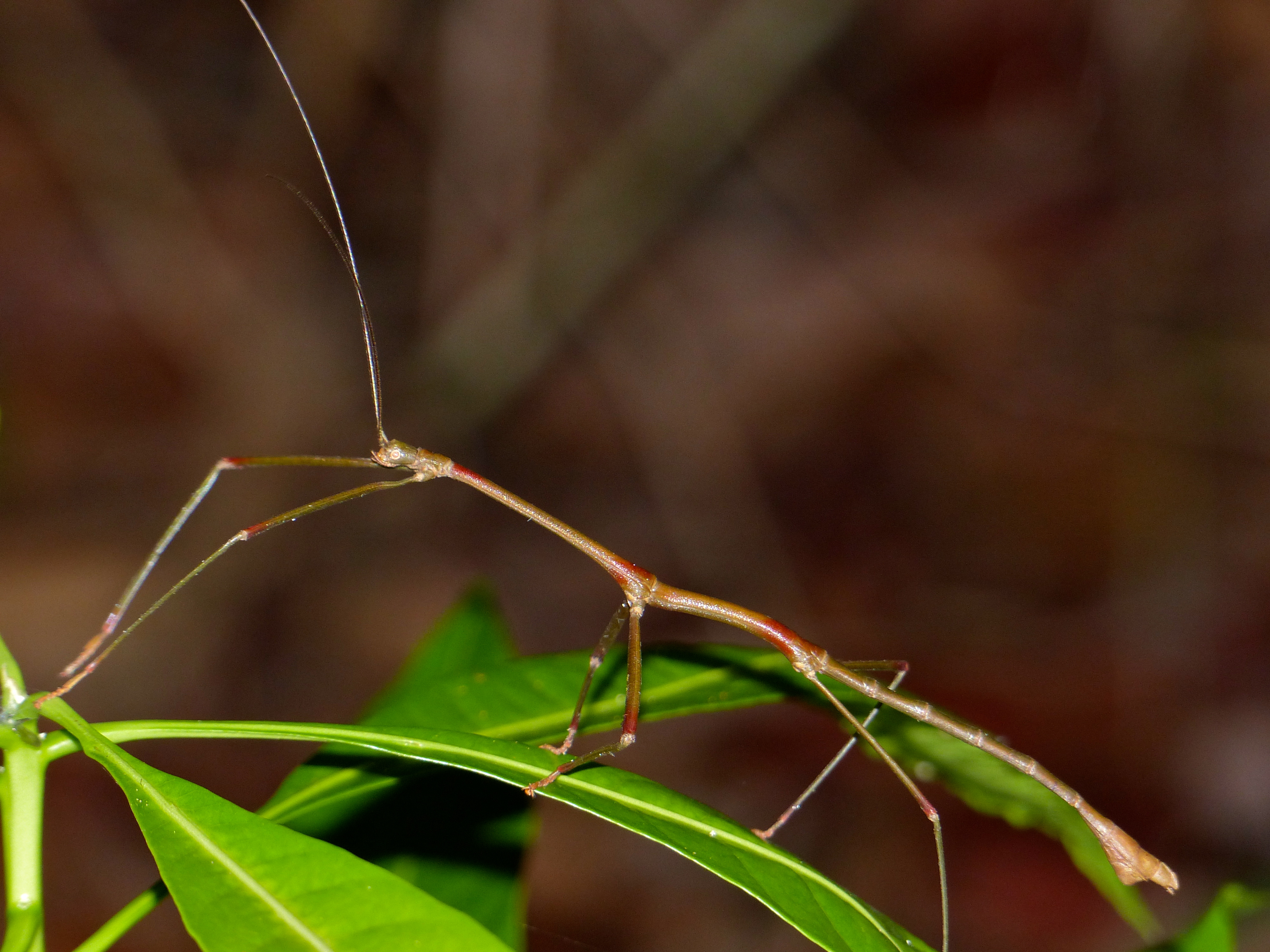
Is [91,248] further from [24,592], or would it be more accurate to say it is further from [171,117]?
[24,592]

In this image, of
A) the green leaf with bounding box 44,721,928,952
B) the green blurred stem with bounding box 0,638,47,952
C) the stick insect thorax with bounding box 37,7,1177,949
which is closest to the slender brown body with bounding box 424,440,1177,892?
the stick insect thorax with bounding box 37,7,1177,949

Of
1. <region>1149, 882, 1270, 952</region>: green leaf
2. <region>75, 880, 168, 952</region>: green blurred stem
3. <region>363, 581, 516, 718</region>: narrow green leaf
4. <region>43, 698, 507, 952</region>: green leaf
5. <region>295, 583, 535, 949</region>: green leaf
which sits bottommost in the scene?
<region>1149, 882, 1270, 952</region>: green leaf

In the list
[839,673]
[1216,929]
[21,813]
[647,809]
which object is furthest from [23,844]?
[1216,929]

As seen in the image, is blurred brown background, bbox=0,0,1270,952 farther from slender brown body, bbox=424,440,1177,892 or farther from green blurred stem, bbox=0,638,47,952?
green blurred stem, bbox=0,638,47,952

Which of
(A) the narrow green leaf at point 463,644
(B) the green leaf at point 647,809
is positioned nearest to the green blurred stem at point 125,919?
(B) the green leaf at point 647,809

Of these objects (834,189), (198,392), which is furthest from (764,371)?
(198,392)

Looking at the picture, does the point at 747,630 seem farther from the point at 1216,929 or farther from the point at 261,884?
the point at 261,884
